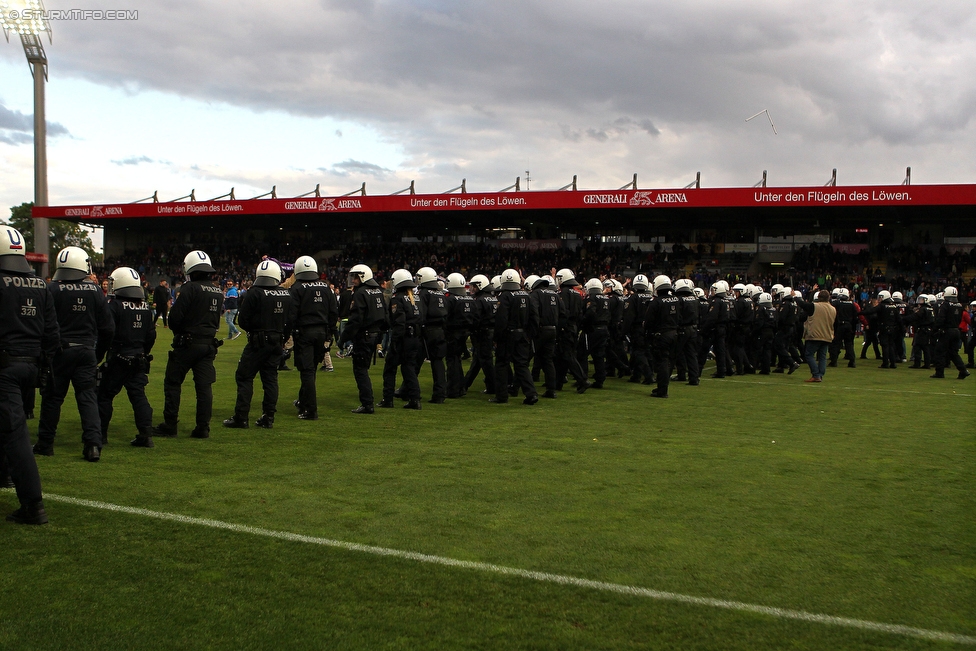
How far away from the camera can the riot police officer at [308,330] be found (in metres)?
9.53

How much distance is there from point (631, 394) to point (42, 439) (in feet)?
27.6

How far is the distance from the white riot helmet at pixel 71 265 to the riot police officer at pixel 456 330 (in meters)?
5.45

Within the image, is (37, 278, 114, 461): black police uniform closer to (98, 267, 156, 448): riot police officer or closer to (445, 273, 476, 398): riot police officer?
(98, 267, 156, 448): riot police officer

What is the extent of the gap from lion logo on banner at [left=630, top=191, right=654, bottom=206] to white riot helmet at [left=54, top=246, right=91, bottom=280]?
103ft

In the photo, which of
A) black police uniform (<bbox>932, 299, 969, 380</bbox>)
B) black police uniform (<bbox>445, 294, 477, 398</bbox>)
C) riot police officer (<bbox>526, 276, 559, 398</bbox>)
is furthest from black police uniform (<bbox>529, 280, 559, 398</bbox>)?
black police uniform (<bbox>932, 299, 969, 380</bbox>)

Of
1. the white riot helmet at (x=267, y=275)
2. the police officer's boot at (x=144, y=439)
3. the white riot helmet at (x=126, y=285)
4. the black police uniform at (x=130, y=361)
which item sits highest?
the white riot helmet at (x=267, y=275)

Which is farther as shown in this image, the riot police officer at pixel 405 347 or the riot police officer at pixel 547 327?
the riot police officer at pixel 547 327

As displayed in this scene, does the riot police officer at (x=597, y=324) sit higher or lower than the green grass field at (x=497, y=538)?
higher

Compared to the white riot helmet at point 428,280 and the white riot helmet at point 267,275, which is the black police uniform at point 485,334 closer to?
the white riot helmet at point 428,280

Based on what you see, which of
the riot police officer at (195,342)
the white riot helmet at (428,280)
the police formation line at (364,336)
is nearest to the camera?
the police formation line at (364,336)

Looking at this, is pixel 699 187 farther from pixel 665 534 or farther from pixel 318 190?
pixel 665 534

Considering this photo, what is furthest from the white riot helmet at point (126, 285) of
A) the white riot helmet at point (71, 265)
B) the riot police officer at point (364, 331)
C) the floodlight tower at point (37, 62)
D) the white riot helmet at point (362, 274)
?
the floodlight tower at point (37, 62)

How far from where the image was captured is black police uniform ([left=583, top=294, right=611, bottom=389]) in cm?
1355

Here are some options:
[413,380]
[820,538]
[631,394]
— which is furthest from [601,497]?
[631,394]
